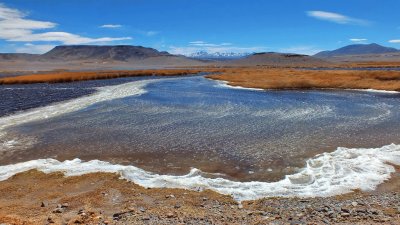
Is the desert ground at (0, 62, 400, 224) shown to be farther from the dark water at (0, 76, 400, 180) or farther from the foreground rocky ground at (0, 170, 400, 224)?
the dark water at (0, 76, 400, 180)

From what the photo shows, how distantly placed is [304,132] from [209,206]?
44.9ft

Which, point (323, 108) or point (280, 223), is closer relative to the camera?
point (280, 223)

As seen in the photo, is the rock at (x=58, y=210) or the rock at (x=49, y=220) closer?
the rock at (x=49, y=220)

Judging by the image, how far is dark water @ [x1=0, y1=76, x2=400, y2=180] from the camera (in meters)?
17.3

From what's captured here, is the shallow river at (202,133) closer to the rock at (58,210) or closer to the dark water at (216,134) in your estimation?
the dark water at (216,134)

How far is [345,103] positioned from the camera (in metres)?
38.0

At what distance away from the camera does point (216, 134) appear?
75.7 feet

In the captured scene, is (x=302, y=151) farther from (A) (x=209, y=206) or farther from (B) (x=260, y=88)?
(B) (x=260, y=88)

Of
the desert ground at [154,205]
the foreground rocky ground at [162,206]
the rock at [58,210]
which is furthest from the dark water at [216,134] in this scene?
the rock at [58,210]

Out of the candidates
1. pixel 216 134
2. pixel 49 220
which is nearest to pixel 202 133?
pixel 216 134

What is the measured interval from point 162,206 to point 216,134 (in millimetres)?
11896

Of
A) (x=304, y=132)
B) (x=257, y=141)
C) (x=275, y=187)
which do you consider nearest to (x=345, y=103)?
(x=304, y=132)

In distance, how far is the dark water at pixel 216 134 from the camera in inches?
682

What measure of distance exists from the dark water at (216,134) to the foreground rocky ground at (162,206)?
122 inches
